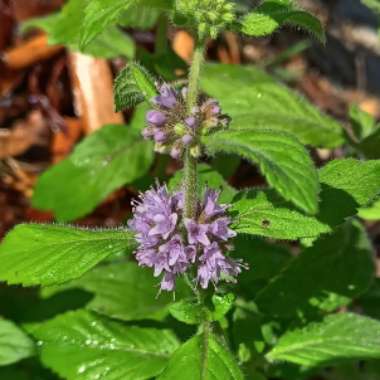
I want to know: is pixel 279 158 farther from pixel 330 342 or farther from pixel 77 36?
pixel 77 36

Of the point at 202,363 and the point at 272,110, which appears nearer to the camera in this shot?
the point at 202,363

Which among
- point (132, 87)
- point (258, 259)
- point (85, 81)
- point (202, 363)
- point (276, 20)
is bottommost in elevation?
point (202, 363)

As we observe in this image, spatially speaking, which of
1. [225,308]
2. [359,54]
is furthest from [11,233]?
A: [359,54]

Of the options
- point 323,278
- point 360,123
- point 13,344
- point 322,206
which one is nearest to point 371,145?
point 360,123

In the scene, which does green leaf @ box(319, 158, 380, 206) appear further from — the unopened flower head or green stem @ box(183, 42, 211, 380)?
the unopened flower head

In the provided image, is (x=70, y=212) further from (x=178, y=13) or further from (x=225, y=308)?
(x=178, y=13)

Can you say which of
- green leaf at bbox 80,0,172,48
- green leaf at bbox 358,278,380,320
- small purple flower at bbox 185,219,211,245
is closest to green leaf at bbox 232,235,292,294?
A: green leaf at bbox 358,278,380,320
